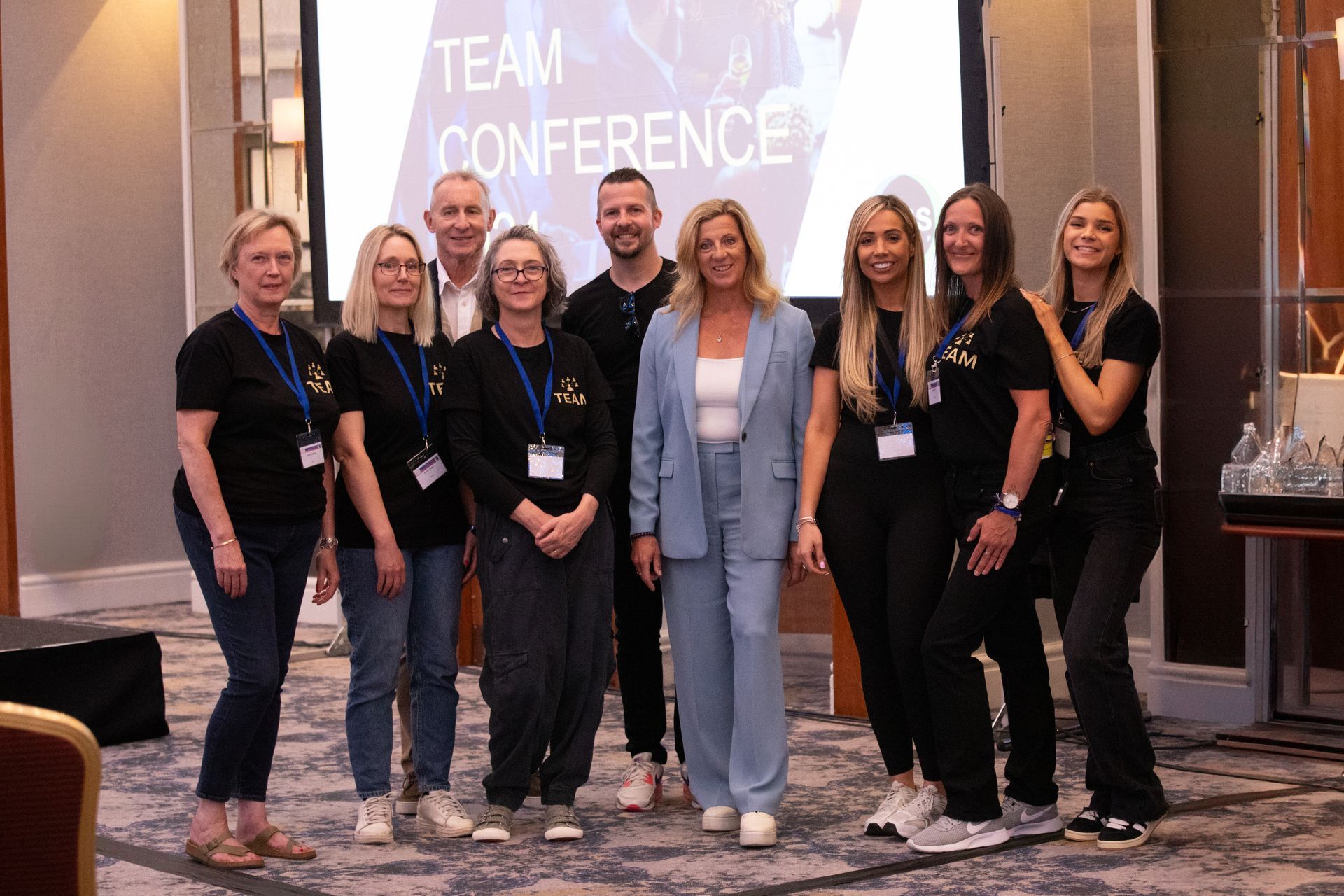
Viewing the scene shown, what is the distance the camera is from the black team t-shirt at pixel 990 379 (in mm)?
3391

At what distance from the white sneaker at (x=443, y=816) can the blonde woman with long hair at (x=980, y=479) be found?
1.08 m

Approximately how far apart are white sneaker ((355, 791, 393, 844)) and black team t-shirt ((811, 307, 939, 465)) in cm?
137

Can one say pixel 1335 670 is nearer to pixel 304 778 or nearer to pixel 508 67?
pixel 304 778

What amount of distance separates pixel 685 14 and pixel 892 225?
2429mm

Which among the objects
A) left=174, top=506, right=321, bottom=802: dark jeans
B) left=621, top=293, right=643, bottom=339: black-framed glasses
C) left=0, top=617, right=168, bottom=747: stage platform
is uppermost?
left=621, top=293, right=643, bottom=339: black-framed glasses

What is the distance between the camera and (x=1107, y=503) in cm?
348

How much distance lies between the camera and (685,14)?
572cm

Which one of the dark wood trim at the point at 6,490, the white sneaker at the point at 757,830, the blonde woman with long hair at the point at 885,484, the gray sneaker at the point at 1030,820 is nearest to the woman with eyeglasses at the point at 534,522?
the white sneaker at the point at 757,830

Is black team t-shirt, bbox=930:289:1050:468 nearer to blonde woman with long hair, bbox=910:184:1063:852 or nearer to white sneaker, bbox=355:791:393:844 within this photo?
blonde woman with long hair, bbox=910:184:1063:852

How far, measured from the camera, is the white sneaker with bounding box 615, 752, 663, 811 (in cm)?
400

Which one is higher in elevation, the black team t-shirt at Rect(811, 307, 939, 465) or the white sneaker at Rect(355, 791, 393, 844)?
the black team t-shirt at Rect(811, 307, 939, 465)

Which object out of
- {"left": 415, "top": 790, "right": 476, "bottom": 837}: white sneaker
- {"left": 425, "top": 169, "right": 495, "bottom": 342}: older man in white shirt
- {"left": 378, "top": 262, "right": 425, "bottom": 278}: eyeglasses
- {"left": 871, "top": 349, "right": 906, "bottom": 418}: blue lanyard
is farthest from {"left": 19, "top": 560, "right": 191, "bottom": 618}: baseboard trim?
{"left": 871, "top": 349, "right": 906, "bottom": 418}: blue lanyard

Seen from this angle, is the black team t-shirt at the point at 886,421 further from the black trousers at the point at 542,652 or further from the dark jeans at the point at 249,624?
the dark jeans at the point at 249,624

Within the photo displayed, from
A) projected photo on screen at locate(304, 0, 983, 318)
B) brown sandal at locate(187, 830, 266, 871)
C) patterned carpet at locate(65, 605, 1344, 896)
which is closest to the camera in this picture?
patterned carpet at locate(65, 605, 1344, 896)
